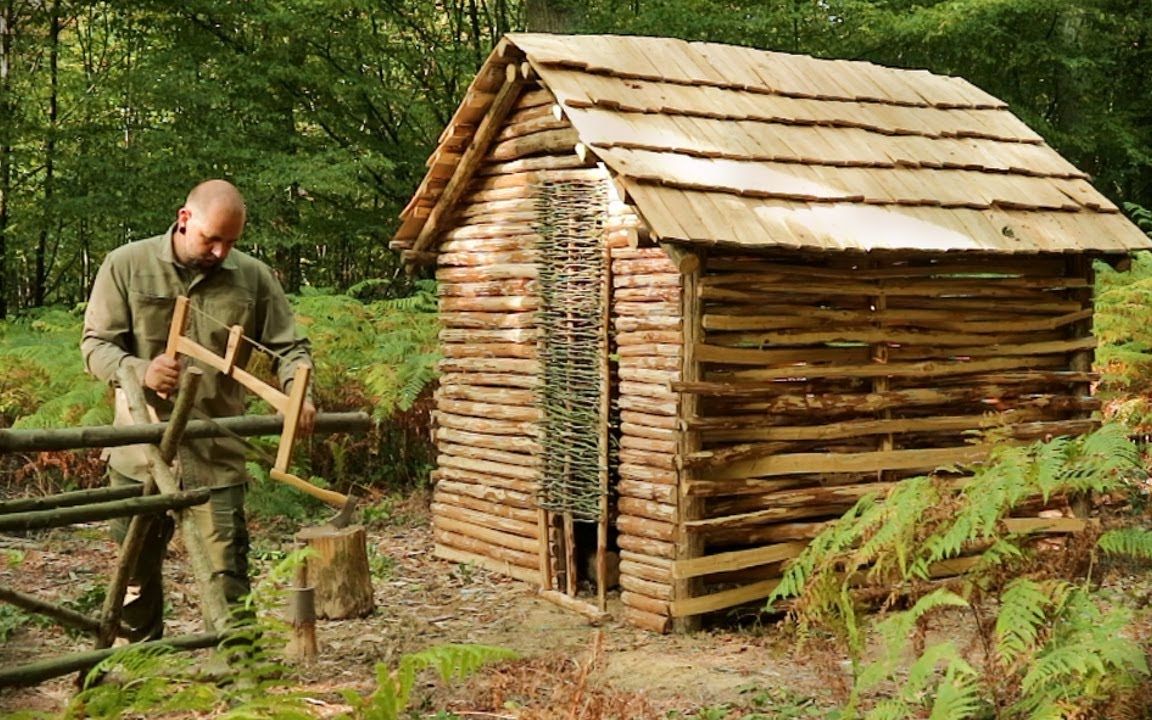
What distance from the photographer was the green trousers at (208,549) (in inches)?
205

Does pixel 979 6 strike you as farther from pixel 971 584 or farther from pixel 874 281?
pixel 971 584

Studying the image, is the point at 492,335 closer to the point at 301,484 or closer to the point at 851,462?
the point at 851,462

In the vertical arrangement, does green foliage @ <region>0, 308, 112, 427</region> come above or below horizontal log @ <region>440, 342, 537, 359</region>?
below

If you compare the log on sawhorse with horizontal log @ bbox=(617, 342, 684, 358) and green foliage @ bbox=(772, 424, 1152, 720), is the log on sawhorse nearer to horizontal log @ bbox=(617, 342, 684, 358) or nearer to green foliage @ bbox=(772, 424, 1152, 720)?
green foliage @ bbox=(772, 424, 1152, 720)

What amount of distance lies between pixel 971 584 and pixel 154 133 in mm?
12483

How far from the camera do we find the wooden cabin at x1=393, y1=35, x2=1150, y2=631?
748 cm

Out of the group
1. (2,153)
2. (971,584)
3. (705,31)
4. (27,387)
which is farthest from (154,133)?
(971,584)

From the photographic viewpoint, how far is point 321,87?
16.1 m

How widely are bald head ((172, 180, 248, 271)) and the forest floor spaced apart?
74.5 inches

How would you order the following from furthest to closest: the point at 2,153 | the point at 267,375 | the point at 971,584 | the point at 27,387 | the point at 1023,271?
the point at 2,153 → the point at 27,387 → the point at 267,375 → the point at 1023,271 → the point at 971,584

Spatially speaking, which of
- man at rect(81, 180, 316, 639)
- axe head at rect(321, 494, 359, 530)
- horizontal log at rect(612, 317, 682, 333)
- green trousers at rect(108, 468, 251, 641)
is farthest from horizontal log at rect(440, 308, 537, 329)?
green trousers at rect(108, 468, 251, 641)

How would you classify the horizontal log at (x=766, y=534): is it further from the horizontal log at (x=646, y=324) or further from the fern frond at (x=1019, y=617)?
the fern frond at (x=1019, y=617)

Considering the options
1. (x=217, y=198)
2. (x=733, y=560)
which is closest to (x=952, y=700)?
(x=217, y=198)

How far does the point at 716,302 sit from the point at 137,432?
4316 mm
